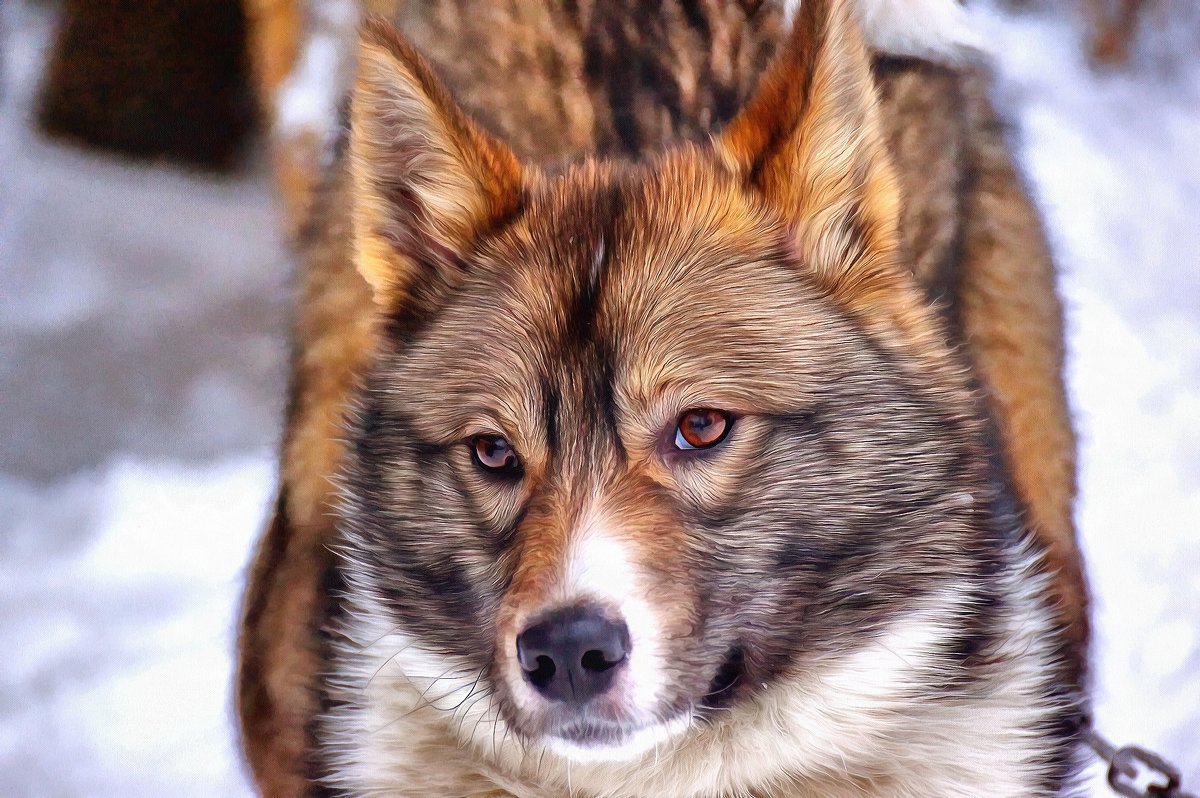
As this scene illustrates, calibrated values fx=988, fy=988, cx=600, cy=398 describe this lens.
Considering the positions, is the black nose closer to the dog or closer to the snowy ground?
the dog

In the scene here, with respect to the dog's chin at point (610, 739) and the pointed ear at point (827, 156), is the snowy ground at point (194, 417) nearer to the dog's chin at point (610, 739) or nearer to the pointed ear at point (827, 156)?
the pointed ear at point (827, 156)

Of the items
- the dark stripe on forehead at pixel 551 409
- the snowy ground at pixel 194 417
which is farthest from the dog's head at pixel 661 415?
the snowy ground at pixel 194 417

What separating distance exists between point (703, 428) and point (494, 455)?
0.29 metres

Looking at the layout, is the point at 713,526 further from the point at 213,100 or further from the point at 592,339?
the point at 213,100

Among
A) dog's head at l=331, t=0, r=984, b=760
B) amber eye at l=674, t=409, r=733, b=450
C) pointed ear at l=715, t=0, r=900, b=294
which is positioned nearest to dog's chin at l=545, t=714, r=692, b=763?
dog's head at l=331, t=0, r=984, b=760

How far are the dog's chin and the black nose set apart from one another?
89 millimetres

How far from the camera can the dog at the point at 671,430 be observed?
126 cm

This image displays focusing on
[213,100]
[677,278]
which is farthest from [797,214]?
[213,100]

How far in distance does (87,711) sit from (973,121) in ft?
5.83

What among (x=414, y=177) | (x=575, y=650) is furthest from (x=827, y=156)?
(x=575, y=650)

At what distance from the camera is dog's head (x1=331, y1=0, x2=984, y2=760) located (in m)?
1.21

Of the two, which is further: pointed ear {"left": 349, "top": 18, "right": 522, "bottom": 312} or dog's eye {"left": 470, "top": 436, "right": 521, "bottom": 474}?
pointed ear {"left": 349, "top": 18, "right": 522, "bottom": 312}

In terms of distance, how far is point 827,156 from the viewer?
1335 millimetres

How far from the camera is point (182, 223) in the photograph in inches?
66.1
